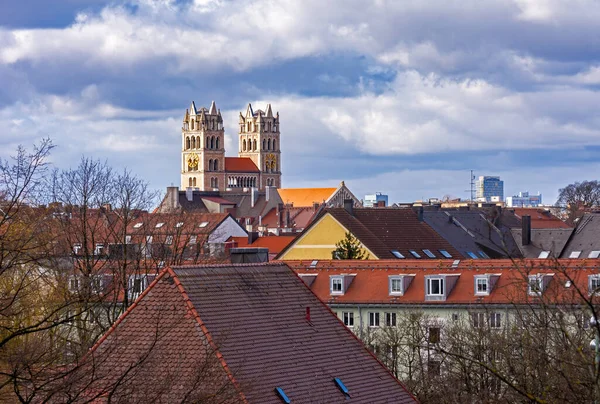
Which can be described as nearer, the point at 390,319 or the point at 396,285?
the point at 390,319

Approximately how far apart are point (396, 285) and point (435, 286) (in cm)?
193

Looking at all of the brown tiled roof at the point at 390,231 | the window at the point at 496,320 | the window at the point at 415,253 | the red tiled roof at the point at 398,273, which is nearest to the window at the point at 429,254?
the brown tiled roof at the point at 390,231

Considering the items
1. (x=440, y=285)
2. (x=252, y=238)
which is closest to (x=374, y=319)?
(x=440, y=285)

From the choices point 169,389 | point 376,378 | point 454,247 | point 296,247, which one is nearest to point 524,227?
point 454,247

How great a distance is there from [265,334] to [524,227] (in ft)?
192

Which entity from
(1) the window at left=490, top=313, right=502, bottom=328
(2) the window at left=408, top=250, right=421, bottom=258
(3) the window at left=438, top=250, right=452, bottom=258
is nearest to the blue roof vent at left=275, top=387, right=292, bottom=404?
(1) the window at left=490, top=313, right=502, bottom=328

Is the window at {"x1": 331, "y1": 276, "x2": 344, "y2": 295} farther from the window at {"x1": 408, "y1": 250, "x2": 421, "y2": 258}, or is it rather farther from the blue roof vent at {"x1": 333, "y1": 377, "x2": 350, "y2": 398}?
the blue roof vent at {"x1": 333, "y1": 377, "x2": 350, "y2": 398}

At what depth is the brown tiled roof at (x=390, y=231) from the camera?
69.2 metres

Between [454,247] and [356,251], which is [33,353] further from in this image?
[454,247]

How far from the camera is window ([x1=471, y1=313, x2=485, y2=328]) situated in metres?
41.3

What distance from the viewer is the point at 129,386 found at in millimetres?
17781

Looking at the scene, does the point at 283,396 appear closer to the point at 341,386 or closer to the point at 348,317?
the point at 341,386

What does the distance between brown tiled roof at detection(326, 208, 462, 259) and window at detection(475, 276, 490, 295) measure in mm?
15728

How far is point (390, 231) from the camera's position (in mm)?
73125
